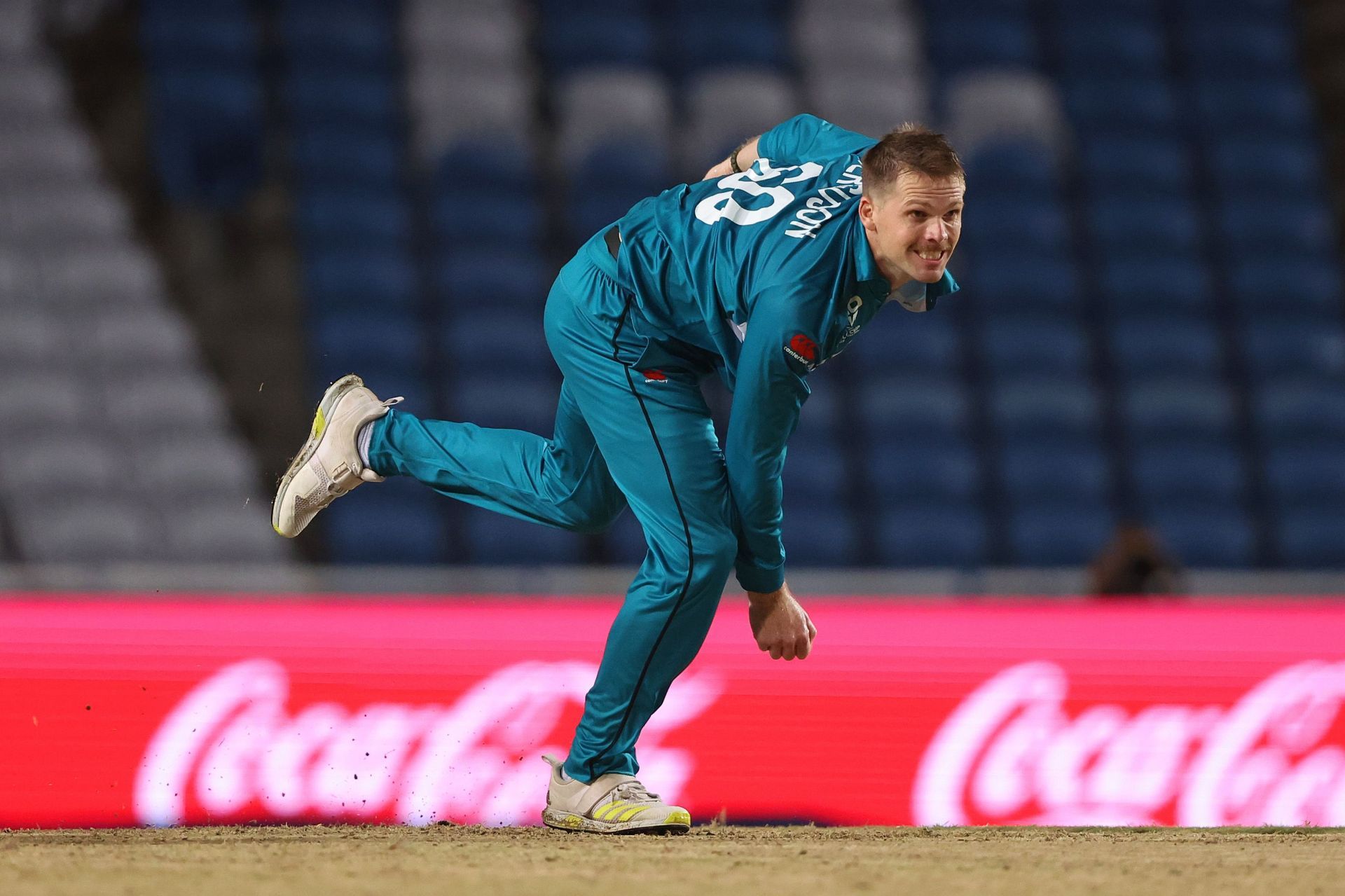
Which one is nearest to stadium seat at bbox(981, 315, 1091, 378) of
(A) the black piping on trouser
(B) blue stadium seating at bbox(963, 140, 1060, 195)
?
(B) blue stadium seating at bbox(963, 140, 1060, 195)

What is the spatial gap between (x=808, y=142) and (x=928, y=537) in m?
3.66

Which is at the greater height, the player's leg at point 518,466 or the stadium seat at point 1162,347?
the player's leg at point 518,466

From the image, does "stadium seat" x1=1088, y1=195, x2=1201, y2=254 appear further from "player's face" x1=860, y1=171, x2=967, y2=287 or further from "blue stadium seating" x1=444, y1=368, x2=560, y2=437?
"player's face" x1=860, y1=171, x2=967, y2=287

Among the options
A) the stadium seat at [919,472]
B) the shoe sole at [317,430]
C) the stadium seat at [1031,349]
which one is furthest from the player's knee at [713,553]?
the stadium seat at [1031,349]

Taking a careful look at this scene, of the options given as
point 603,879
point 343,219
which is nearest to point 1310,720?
point 603,879

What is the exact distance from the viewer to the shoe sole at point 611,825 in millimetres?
3213

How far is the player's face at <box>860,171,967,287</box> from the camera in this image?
283 cm

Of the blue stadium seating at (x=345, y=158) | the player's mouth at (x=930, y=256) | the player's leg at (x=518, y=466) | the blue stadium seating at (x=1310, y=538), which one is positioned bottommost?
the blue stadium seating at (x=1310, y=538)

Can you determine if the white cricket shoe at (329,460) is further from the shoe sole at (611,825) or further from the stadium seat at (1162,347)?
the stadium seat at (1162,347)

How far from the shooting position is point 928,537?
265 inches

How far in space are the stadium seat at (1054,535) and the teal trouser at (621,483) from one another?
3.79m

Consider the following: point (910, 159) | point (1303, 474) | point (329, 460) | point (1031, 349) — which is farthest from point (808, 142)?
point (1303, 474)

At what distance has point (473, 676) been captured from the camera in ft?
13.9

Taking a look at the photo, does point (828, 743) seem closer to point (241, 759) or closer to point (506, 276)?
point (241, 759)
